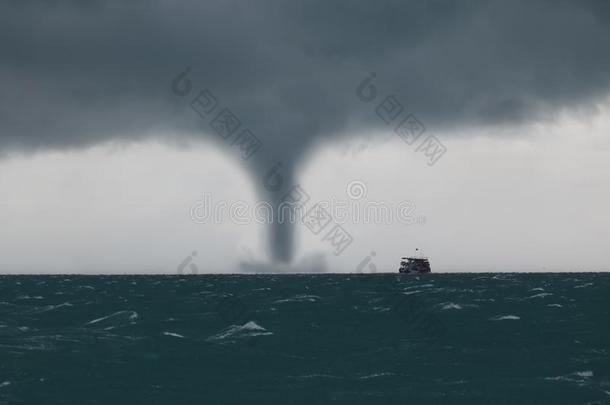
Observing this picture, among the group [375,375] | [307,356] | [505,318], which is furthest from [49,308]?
[375,375]

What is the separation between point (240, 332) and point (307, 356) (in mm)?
10556

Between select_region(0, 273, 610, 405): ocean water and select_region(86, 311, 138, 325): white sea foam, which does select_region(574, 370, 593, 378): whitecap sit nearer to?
select_region(0, 273, 610, 405): ocean water

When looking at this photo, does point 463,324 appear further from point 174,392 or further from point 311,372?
point 174,392

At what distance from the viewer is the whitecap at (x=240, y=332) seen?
48.2 m

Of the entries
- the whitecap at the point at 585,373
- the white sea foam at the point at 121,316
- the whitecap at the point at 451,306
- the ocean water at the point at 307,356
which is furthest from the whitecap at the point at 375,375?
the whitecap at the point at 451,306

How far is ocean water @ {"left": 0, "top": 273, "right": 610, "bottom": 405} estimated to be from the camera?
31.6 metres

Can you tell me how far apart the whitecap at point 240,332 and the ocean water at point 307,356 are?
149 mm

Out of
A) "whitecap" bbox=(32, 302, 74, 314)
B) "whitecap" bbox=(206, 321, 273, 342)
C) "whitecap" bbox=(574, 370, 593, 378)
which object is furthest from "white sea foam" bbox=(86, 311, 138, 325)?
"whitecap" bbox=(574, 370, 593, 378)

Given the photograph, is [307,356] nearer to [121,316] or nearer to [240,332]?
[240,332]

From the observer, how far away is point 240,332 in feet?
166

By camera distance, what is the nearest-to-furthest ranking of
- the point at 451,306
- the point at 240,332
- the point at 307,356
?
the point at 307,356
the point at 240,332
the point at 451,306

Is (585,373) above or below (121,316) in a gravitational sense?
below

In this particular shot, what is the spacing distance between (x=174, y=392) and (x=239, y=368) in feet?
21.5

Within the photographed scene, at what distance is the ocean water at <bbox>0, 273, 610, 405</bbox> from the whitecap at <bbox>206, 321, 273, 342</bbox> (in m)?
0.15
